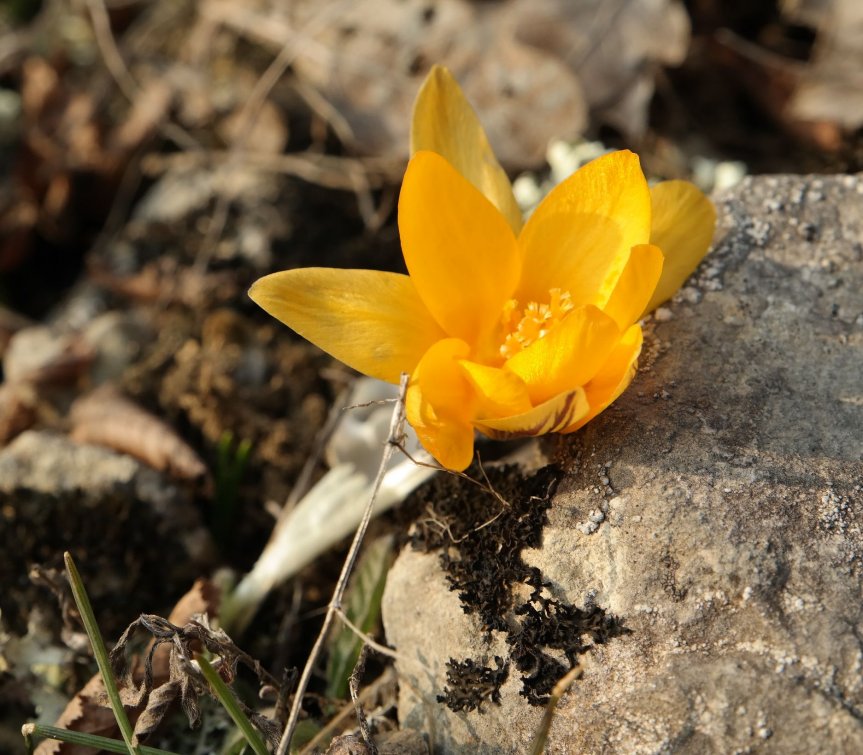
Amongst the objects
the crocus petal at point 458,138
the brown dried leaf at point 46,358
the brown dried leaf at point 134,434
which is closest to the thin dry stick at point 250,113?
the brown dried leaf at point 46,358

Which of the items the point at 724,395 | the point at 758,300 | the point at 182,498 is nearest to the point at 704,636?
the point at 724,395

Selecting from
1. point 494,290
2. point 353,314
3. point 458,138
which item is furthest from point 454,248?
point 458,138

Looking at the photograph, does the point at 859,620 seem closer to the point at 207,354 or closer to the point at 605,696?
the point at 605,696

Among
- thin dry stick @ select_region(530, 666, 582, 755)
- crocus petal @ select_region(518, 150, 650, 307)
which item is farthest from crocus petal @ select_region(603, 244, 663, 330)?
thin dry stick @ select_region(530, 666, 582, 755)

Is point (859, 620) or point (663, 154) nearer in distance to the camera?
point (859, 620)

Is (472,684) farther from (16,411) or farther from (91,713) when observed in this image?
(16,411)

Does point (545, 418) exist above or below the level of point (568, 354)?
below
